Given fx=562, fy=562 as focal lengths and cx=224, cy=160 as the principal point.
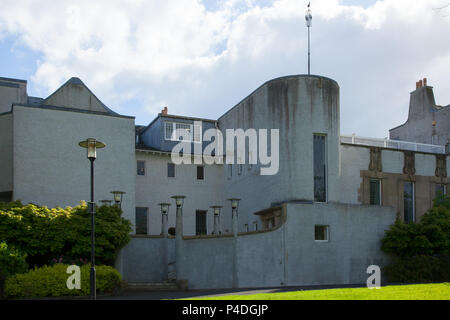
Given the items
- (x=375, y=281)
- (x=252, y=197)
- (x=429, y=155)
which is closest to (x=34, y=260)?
(x=252, y=197)

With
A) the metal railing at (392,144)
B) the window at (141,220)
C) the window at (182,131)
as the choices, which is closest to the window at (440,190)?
the metal railing at (392,144)

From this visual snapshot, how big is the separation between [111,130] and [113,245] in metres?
10.6

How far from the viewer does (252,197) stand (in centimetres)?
3709

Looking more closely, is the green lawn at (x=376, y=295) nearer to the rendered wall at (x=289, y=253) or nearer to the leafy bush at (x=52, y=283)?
the leafy bush at (x=52, y=283)

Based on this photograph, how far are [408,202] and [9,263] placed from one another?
85.4ft

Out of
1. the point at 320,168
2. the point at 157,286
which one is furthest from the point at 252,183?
the point at 157,286

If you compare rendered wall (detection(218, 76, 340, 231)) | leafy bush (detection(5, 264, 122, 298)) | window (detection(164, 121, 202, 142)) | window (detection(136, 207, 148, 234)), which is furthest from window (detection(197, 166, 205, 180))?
leafy bush (detection(5, 264, 122, 298))

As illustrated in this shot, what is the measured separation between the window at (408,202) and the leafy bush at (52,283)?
815 inches

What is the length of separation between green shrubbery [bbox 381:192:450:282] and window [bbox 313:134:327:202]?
15.1 feet

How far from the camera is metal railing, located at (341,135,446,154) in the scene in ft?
123

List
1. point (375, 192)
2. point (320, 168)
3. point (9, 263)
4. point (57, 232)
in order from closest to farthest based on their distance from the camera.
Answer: point (9, 263), point (57, 232), point (320, 168), point (375, 192)

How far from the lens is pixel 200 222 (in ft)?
134

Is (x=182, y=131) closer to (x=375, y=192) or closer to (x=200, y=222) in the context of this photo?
(x=200, y=222)

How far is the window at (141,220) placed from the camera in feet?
127
